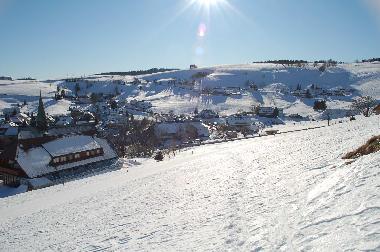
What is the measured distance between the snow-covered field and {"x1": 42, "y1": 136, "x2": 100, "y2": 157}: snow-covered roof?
2276cm

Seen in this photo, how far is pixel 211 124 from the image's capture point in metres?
113

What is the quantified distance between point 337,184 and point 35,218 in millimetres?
15888

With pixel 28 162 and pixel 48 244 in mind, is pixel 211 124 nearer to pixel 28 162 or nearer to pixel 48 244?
pixel 28 162

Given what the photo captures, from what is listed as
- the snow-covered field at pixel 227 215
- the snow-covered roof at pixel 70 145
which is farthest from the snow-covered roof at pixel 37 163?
the snow-covered field at pixel 227 215

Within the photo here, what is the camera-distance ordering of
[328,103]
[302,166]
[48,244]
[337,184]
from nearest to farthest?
[337,184], [48,244], [302,166], [328,103]

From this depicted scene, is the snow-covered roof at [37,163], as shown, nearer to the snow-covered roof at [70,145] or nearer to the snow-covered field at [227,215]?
the snow-covered roof at [70,145]

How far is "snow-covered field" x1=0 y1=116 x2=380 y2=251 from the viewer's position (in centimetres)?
851

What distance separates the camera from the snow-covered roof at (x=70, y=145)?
47031 mm

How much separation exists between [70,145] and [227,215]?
130ft

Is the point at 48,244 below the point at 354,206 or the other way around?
below

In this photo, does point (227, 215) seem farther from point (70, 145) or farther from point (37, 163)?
point (70, 145)

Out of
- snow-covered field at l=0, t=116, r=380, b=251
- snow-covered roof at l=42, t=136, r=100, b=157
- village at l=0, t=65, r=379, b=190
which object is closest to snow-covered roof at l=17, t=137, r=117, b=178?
village at l=0, t=65, r=379, b=190

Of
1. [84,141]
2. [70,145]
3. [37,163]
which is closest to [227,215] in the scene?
[37,163]

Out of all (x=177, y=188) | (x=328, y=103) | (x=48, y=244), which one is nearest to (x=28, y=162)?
(x=177, y=188)
